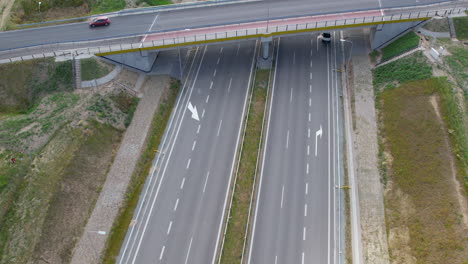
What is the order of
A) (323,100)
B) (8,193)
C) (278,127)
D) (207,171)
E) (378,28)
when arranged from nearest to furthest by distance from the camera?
(8,193) → (207,171) → (278,127) → (323,100) → (378,28)

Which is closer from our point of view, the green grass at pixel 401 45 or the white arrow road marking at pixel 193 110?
the white arrow road marking at pixel 193 110

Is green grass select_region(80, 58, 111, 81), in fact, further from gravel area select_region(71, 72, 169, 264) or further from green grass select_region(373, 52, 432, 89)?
green grass select_region(373, 52, 432, 89)

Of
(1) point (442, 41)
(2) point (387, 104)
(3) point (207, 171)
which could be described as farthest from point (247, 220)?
(1) point (442, 41)

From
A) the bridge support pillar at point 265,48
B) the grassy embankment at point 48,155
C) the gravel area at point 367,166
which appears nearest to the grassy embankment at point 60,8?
the grassy embankment at point 48,155

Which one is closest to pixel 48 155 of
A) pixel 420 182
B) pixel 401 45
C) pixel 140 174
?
pixel 140 174

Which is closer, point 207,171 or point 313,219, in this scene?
point 313,219

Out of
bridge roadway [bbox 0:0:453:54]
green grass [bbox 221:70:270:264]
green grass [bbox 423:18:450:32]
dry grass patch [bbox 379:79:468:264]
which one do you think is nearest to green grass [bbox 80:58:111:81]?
bridge roadway [bbox 0:0:453:54]

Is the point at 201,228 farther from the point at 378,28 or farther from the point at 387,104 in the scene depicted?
the point at 378,28

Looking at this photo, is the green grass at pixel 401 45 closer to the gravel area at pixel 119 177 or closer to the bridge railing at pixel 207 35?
the bridge railing at pixel 207 35
